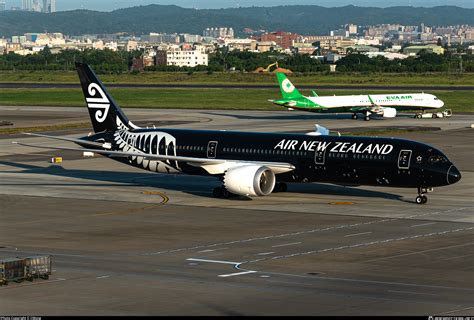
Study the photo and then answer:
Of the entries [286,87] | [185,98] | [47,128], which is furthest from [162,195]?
[185,98]

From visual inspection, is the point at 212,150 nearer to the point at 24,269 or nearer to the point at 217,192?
the point at 217,192

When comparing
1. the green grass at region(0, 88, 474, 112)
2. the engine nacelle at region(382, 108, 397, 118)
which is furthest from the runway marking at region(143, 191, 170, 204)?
the green grass at region(0, 88, 474, 112)

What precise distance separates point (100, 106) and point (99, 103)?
26 cm

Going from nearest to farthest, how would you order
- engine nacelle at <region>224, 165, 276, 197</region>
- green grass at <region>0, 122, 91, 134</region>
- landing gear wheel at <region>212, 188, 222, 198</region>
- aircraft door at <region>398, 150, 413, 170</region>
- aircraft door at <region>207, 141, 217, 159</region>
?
aircraft door at <region>398, 150, 413, 170</region> → engine nacelle at <region>224, 165, 276, 197</region> → landing gear wheel at <region>212, 188, 222, 198</region> → aircraft door at <region>207, 141, 217, 159</region> → green grass at <region>0, 122, 91, 134</region>

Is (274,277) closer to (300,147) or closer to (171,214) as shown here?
(171,214)

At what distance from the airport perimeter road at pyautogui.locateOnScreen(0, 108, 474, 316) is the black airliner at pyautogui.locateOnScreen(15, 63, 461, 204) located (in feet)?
4.87

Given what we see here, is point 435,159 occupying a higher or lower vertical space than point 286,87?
higher

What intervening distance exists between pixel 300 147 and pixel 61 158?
30294 mm

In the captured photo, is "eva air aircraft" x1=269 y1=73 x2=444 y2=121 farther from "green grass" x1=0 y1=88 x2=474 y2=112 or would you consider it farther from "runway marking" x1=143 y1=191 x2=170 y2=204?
"runway marking" x1=143 y1=191 x2=170 y2=204

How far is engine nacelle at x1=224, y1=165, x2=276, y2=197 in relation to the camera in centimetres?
6216

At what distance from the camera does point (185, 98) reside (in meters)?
177

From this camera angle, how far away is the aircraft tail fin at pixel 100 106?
236 feet

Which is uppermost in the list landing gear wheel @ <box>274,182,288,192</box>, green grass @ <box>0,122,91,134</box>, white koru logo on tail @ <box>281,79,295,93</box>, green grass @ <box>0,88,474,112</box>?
A: white koru logo on tail @ <box>281,79,295,93</box>

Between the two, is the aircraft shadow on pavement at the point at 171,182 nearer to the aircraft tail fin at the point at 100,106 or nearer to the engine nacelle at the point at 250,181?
the engine nacelle at the point at 250,181
